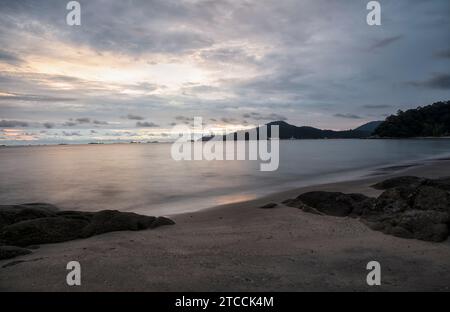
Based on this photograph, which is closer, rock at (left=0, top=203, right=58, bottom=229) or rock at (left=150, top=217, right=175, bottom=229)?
rock at (left=0, top=203, right=58, bottom=229)

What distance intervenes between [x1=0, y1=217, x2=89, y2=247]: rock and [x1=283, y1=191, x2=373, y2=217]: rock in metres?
6.49

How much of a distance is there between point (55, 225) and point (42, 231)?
1.11 feet

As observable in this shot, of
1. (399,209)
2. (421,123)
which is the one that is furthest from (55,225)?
(421,123)

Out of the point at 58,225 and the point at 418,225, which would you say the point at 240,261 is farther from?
the point at 58,225

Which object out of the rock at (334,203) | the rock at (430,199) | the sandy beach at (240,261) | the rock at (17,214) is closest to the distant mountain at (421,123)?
the rock at (334,203)

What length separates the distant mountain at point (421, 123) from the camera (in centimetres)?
15000

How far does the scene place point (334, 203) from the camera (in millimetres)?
10219

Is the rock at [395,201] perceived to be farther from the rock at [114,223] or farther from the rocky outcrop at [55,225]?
the rock at [114,223]

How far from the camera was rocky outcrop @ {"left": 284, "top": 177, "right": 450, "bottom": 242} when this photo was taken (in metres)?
7.21

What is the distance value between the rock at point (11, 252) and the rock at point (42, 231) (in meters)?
0.77

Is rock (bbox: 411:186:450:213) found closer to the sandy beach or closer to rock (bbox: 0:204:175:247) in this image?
the sandy beach

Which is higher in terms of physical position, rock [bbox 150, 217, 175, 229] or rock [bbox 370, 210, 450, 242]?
rock [bbox 370, 210, 450, 242]

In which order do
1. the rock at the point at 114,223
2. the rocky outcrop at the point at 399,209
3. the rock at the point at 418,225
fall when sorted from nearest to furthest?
the rock at the point at 418,225 → the rocky outcrop at the point at 399,209 → the rock at the point at 114,223

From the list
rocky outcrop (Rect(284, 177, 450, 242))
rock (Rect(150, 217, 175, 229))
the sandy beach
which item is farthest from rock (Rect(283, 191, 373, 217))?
rock (Rect(150, 217, 175, 229))
